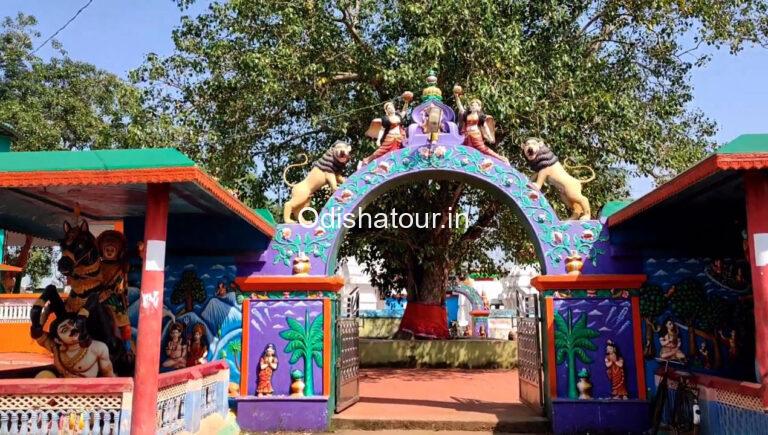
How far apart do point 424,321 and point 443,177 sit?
6.81 meters

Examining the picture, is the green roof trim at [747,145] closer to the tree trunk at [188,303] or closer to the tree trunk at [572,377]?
the tree trunk at [572,377]

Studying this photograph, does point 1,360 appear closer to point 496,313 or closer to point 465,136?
point 465,136

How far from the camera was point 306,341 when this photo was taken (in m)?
7.57

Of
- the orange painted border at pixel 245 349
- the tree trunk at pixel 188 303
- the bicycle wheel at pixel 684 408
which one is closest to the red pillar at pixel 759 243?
the bicycle wheel at pixel 684 408

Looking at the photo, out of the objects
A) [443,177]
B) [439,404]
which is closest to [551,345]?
[439,404]

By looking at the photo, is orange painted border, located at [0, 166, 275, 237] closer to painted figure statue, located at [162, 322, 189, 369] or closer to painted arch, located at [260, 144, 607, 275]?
painted arch, located at [260, 144, 607, 275]

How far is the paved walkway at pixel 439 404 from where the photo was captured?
24.1ft

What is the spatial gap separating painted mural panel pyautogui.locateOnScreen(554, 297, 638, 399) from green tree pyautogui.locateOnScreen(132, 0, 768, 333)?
3.63m

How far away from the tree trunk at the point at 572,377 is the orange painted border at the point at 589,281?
2.64 feet

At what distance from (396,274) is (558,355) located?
8294 mm

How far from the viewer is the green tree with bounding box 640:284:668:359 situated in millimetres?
7312

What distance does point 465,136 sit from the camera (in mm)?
7910

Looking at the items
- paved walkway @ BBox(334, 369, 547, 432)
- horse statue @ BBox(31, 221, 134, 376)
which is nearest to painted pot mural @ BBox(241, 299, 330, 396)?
paved walkway @ BBox(334, 369, 547, 432)

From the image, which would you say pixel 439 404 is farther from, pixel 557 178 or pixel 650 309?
pixel 557 178
